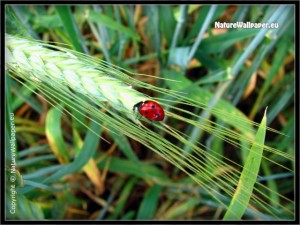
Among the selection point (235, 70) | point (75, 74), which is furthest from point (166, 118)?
point (75, 74)

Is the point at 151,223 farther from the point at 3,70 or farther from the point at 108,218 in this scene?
the point at 3,70

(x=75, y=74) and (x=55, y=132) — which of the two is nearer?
(x=75, y=74)

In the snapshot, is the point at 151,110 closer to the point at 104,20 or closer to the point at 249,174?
the point at 249,174

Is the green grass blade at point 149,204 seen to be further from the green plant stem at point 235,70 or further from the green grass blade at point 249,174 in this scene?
the green grass blade at point 249,174

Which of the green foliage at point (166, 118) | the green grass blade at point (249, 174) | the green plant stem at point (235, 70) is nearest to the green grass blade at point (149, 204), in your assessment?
the green foliage at point (166, 118)

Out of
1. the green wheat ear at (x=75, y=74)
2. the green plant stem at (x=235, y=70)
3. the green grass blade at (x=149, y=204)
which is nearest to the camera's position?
the green wheat ear at (x=75, y=74)

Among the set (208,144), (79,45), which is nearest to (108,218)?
(208,144)
